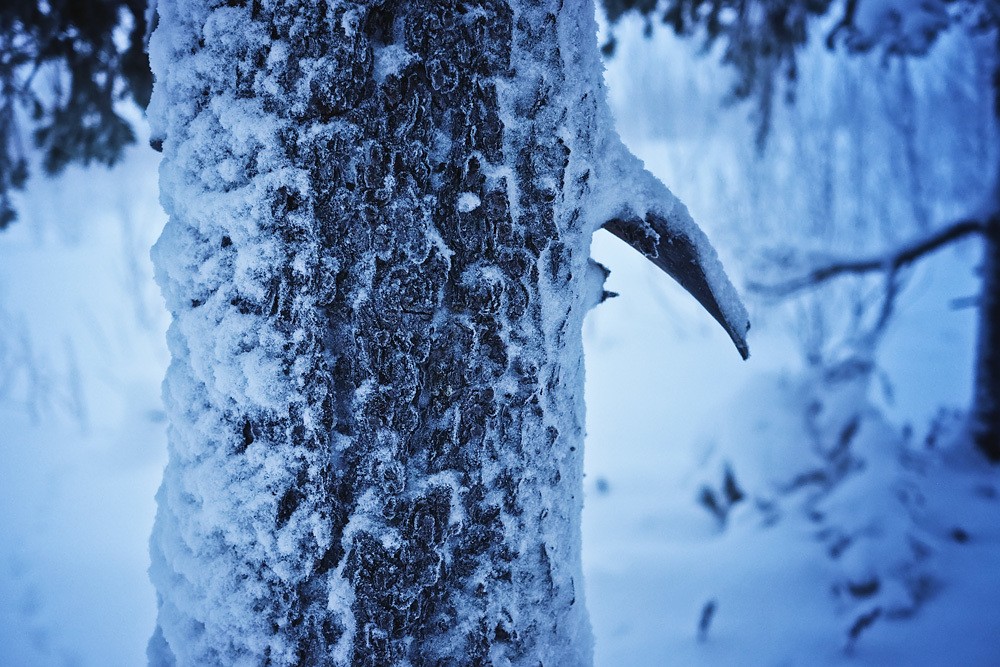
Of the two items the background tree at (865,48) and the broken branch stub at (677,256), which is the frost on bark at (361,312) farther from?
the background tree at (865,48)

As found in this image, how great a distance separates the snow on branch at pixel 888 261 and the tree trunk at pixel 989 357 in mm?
133

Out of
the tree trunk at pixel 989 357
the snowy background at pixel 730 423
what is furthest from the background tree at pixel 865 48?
the snowy background at pixel 730 423

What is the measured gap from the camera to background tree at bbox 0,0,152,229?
189 centimetres

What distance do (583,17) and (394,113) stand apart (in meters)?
0.33

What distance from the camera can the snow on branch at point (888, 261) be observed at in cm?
360

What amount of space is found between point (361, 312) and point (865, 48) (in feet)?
12.5

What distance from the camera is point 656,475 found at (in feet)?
14.9

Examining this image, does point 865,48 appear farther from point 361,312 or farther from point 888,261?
point 361,312

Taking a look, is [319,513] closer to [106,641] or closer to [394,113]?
[394,113]

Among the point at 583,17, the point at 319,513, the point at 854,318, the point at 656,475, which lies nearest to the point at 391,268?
the point at 319,513

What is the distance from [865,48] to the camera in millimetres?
3262

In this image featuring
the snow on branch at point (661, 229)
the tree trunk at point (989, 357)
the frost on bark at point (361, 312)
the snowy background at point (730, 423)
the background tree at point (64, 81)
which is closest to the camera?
the frost on bark at point (361, 312)

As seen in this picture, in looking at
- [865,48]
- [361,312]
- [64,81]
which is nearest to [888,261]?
[865,48]

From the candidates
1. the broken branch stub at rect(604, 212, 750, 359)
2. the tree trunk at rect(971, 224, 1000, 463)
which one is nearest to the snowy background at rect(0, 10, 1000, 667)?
the tree trunk at rect(971, 224, 1000, 463)
